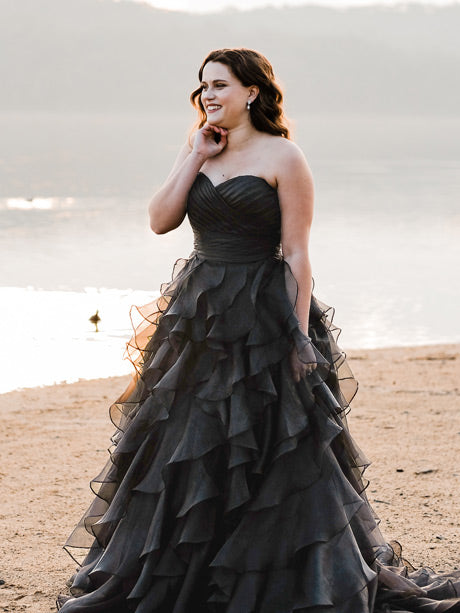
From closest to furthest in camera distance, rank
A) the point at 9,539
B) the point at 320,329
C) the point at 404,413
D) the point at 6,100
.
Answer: the point at 320,329 → the point at 9,539 → the point at 404,413 → the point at 6,100

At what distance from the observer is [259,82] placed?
12.3ft

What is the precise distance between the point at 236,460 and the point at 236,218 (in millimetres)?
903

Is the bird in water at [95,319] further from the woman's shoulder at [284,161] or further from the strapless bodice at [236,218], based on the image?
the woman's shoulder at [284,161]

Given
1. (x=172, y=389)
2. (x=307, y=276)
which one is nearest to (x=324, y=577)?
(x=172, y=389)

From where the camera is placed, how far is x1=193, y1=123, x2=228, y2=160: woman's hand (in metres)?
3.75

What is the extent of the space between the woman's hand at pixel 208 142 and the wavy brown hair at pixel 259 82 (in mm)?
136

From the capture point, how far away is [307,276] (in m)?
3.69

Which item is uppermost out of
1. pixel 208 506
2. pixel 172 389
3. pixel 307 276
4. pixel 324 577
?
pixel 307 276

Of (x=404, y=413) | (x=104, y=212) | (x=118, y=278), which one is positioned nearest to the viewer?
(x=404, y=413)

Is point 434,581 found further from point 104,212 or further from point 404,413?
point 104,212

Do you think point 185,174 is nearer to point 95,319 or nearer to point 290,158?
point 290,158

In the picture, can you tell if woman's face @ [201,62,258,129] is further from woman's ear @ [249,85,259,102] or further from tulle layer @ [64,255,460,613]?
tulle layer @ [64,255,460,613]

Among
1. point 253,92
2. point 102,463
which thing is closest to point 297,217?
point 253,92

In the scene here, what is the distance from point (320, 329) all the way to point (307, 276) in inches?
→ 12.3
